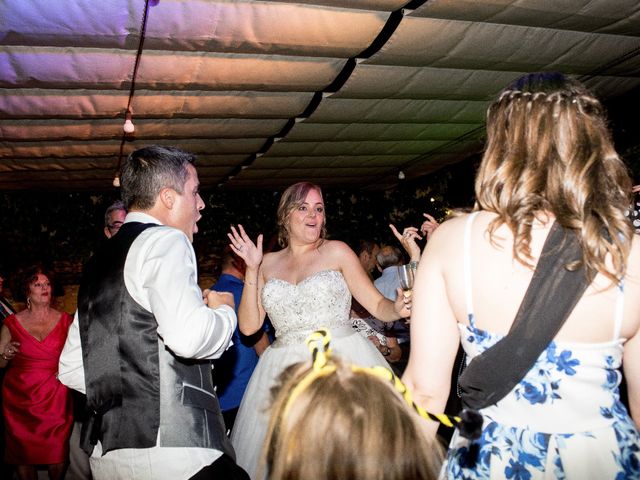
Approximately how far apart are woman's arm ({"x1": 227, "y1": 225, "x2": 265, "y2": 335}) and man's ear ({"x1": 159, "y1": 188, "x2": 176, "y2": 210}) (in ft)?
2.66

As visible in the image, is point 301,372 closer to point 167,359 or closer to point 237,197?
point 167,359

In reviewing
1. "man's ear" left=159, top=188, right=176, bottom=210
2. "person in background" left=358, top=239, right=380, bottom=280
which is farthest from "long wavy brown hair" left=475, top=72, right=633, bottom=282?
"person in background" left=358, top=239, right=380, bottom=280

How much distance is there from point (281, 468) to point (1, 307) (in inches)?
159

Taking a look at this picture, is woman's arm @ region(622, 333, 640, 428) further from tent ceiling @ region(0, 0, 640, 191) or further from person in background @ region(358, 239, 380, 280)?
person in background @ region(358, 239, 380, 280)

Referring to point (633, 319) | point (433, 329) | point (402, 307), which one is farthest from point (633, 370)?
point (402, 307)

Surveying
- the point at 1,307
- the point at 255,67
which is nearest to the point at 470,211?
the point at 255,67

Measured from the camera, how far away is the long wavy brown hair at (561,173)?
1073 mm

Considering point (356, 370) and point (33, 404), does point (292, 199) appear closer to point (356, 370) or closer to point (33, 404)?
point (356, 370)

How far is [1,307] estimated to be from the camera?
4023 mm

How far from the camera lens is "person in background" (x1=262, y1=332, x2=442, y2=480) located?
86 cm

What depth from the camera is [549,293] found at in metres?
1.06

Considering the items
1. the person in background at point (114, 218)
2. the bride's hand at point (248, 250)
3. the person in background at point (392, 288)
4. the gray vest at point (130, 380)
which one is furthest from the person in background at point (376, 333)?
the gray vest at point (130, 380)

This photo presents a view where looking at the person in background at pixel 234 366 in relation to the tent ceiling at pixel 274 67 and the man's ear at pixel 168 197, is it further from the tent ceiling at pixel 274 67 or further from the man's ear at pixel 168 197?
the man's ear at pixel 168 197

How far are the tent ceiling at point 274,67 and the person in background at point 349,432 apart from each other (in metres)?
2.27
